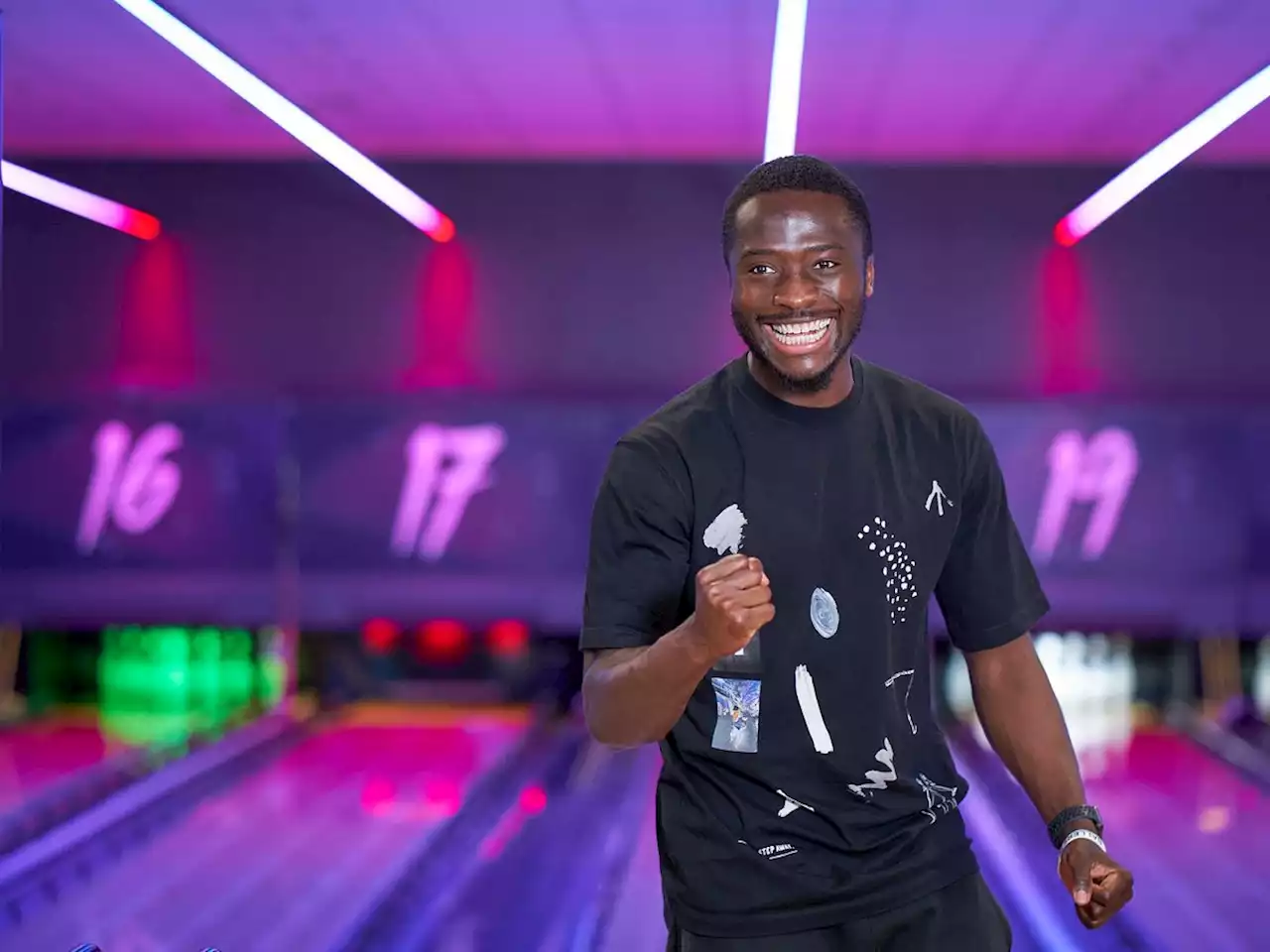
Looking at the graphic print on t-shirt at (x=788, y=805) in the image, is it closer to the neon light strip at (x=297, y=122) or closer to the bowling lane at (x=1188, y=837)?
the bowling lane at (x=1188, y=837)

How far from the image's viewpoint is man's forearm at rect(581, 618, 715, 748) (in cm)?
142

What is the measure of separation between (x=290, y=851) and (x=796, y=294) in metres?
3.45

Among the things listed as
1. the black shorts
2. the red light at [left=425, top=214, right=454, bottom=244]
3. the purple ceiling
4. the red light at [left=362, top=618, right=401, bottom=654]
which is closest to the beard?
the black shorts

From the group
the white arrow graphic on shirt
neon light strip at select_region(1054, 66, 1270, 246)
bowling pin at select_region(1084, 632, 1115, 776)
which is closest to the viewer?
the white arrow graphic on shirt

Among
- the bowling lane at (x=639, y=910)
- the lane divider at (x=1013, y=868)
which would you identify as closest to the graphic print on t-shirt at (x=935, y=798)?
the bowling lane at (x=639, y=910)

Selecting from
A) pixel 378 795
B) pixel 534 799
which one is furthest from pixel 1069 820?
pixel 378 795

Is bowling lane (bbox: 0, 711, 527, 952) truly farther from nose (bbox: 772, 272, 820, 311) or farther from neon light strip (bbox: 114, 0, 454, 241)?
nose (bbox: 772, 272, 820, 311)

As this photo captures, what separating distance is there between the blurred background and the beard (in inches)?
144

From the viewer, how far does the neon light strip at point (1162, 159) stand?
4.71 m

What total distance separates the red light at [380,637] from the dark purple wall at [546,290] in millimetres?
1159

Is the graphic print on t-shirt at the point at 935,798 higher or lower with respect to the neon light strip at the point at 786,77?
lower

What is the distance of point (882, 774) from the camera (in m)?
1.60

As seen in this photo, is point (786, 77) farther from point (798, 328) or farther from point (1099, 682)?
point (798, 328)

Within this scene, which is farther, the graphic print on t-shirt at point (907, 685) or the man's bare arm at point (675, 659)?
the graphic print on t-shirt at point (907, 685)
